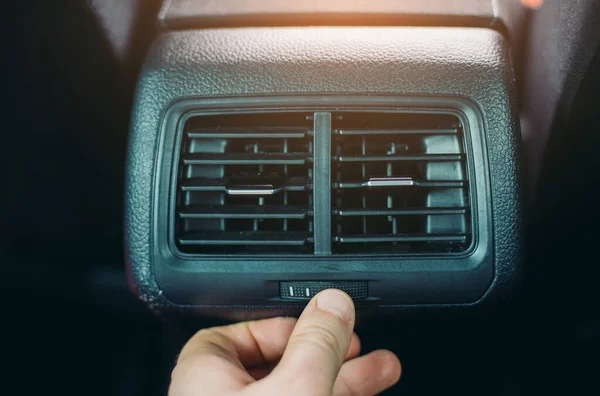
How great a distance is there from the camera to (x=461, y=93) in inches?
41.1

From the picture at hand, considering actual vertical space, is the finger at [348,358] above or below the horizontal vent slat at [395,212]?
below

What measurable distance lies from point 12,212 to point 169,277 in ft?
1.80

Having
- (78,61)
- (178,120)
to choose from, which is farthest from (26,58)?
(178,120)

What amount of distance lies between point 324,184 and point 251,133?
183 millimetres

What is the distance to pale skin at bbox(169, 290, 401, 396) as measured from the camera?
0.83 metres

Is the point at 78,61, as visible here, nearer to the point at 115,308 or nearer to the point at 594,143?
the point at 115,308

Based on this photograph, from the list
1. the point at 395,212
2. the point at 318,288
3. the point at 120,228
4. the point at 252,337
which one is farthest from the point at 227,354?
the point at 120,228

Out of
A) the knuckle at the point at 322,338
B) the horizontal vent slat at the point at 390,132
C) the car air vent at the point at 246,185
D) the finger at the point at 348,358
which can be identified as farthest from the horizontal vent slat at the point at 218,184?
the finger at the point at 348,358

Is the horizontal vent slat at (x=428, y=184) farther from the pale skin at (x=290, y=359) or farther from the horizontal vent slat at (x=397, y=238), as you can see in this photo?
the pale skin at (x=290, y=359)

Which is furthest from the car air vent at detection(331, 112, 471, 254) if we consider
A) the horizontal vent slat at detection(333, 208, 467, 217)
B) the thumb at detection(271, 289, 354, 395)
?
the thumb at detection(271, 289, 354, 395)

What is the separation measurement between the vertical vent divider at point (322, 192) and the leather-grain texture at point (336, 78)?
0.11 m

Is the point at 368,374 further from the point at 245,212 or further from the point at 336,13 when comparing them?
the point at 336,13

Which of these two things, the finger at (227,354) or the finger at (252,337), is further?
the finger at (252,337)

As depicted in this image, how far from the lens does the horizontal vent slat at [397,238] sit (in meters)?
1.03
